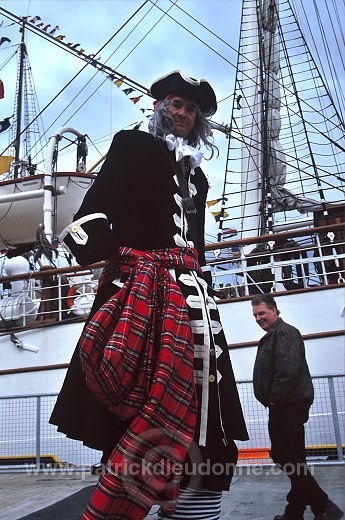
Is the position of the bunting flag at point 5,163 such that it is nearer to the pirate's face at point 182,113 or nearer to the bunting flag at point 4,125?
the bunting flag at point 4,125

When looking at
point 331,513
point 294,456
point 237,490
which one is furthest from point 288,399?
point 237,490

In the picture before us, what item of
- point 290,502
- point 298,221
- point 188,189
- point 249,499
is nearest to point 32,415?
point 249,499

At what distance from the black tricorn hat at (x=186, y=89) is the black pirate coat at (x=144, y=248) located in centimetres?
22

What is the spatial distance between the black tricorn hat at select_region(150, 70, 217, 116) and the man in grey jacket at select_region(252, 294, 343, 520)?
1516 millimetres

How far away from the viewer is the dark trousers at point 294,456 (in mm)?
2508

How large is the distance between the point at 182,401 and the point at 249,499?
1.94m

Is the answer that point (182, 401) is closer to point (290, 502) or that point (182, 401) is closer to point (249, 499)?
point (290, 502)

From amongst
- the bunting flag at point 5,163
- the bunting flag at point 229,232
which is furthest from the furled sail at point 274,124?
the bunting flag at point 5,163

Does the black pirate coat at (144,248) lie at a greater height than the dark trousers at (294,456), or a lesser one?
greater

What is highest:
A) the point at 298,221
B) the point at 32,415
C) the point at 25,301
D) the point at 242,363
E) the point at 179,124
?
the point at 298,221

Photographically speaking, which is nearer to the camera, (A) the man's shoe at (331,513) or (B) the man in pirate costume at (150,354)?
(B) the man in pirate costume at (150,354)

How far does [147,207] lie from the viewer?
1526 millimetres

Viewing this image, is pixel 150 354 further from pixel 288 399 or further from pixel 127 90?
pixel 127 90

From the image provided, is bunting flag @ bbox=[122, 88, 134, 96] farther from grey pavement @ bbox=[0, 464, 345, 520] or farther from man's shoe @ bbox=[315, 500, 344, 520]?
man's shoe @ bbox=[315, 500, 344, 520]
